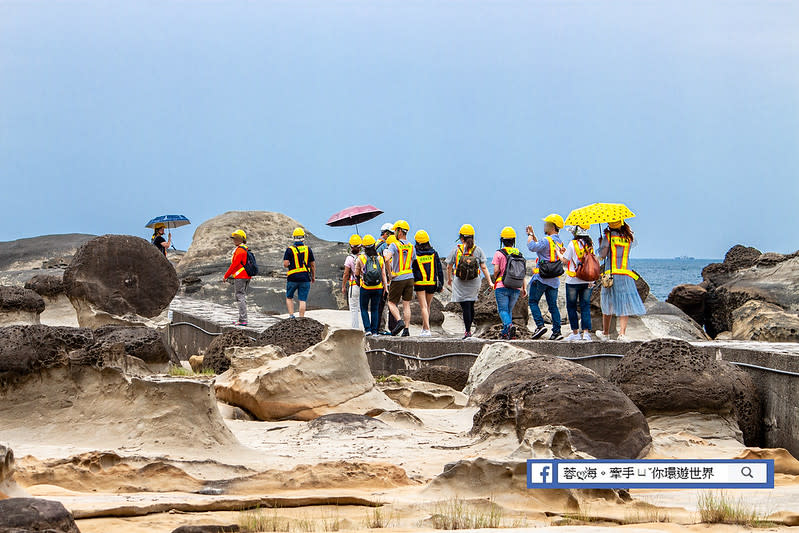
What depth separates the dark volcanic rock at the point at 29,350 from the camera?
7.70m

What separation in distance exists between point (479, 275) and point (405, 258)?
1.02m

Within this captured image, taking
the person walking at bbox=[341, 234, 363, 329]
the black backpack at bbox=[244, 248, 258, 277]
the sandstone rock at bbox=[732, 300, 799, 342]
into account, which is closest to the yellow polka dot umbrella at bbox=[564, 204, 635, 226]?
the person walking at bbox=[341, 234, 363, 329]

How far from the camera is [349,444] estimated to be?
774 centimetres

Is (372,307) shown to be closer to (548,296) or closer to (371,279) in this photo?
(371,279)

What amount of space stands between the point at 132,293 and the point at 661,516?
42.0 ft

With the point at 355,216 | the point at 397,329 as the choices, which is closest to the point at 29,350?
the point at 397,329

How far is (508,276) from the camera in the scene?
12977 millimetres

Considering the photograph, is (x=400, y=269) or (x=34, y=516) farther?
(x=400, y=269)

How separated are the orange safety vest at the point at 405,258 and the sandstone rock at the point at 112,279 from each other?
4779 millimetres

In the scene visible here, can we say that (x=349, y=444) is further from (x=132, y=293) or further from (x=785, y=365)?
(x=132, y=293)

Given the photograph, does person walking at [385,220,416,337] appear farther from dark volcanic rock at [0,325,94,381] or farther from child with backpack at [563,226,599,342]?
dark volcanic rock at [0,325,94,381]

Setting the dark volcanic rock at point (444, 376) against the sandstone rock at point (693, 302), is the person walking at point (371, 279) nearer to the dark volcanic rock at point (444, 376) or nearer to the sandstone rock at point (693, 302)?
the dark volcanic rock at point (444, 376)

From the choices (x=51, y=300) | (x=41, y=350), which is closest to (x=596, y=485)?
(x=41, y=350)

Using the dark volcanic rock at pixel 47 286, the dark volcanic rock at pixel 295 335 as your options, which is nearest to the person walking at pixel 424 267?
the dark volcanic rock at pixel 295 335
